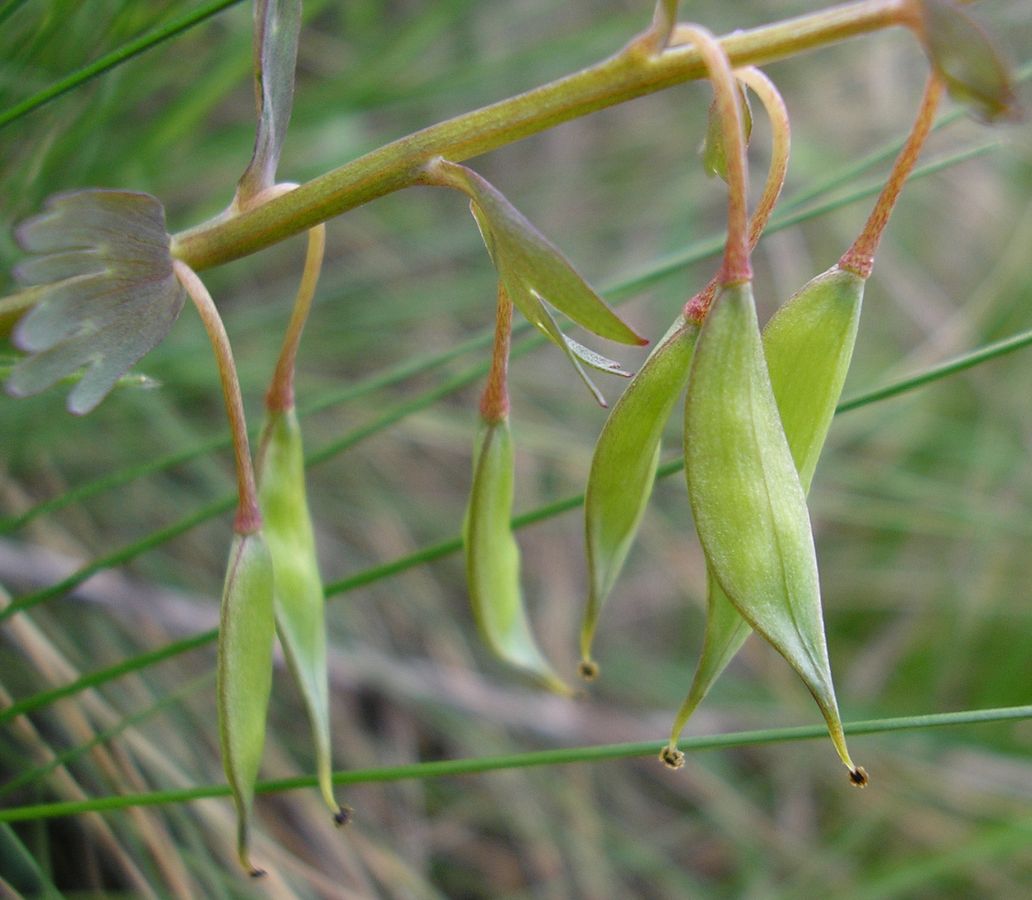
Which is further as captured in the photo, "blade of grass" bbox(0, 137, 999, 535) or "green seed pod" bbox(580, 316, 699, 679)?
"blade of grass" bbox(0, 137, 999, 535)

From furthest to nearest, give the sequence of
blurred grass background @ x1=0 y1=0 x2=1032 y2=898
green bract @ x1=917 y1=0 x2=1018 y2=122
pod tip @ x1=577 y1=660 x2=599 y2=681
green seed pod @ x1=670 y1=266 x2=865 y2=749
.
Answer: blurred grass background @ x1=0 y1=0 x2=1032 y2=898
pod tip @ x1=577 y1=660 x2=599 y2=681
green seed pod @ x1=670 y1=266 x2=865 y2=749
green bract @ x1=917 y1=0 x2=1018 y2=122

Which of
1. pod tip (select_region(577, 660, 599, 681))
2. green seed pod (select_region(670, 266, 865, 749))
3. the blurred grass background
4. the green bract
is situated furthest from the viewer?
the blurred grass background

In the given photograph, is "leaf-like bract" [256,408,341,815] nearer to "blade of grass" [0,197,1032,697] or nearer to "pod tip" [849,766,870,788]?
"blade of grass" [0,197,1032,697]

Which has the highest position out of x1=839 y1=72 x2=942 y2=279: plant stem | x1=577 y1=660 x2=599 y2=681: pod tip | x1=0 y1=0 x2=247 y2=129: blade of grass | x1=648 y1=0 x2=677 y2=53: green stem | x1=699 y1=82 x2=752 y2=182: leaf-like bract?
x1=0 y1=0 x2=247 y2=129: blade of grass

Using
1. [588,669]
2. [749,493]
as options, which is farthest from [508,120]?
[588,669]

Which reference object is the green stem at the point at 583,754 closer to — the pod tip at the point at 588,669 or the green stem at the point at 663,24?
the pod tip at the point at 588,669

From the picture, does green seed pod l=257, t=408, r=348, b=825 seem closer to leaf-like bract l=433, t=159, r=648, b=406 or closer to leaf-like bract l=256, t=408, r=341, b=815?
leaf-like bract l=256, t=408, r=341, b=815

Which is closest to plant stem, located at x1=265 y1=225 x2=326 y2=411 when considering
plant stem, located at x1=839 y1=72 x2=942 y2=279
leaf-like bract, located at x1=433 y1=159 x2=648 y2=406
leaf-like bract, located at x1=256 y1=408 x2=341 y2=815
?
leaf-like bract, located at x1=256 y1=408 x2=341 y2=815

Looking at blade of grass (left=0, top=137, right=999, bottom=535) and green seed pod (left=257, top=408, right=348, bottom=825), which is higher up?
blade of grass (left=0, top=137, right=999, bottom=535)
